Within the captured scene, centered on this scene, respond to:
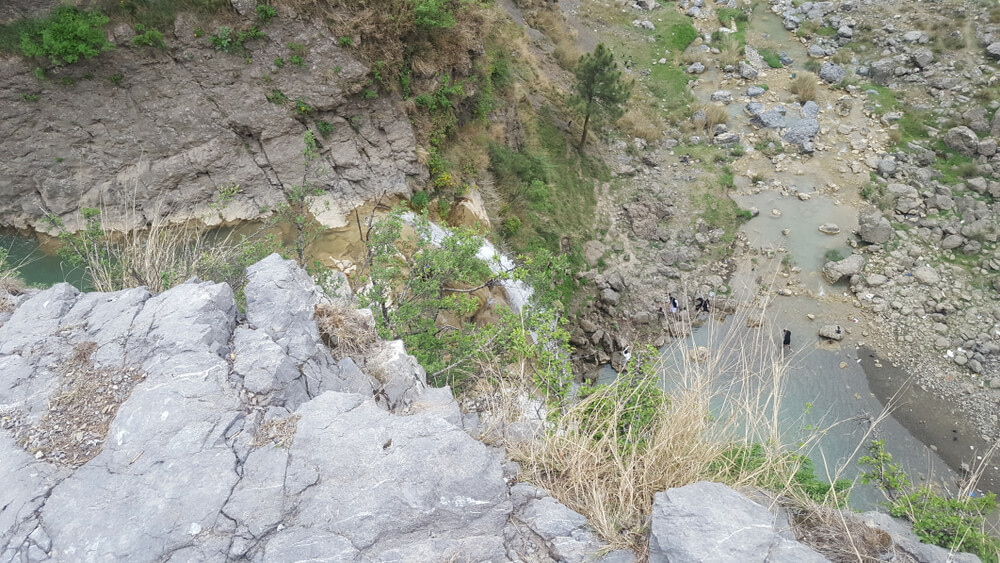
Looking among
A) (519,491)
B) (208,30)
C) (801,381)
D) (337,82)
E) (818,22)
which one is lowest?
(801,381)

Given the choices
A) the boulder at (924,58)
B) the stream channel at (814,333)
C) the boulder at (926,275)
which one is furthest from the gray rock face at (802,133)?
the boulder at (926,275)

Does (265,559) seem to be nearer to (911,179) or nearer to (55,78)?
(55,78)

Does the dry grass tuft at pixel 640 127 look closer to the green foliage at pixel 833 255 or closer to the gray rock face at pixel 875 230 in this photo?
the green foliage at pixel 833 255

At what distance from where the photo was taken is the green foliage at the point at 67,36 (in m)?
12.0

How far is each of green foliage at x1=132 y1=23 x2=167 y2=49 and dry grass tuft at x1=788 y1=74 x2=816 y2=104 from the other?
82.4ft

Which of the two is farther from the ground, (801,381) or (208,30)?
(208,30)

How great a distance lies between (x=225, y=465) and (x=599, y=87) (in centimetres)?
1870

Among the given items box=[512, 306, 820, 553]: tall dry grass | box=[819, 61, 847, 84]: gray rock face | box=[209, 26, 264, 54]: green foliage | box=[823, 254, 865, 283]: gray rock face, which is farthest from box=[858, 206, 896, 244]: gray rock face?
box=[209, 26, 264, 54]: green foliage

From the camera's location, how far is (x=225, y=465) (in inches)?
175

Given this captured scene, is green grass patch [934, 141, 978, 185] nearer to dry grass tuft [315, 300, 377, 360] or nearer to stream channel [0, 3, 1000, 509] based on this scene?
stream channel [0, 3, 1000, 509]

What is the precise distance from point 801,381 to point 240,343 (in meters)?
15.2

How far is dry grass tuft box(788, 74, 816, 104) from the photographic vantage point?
24.0 metres

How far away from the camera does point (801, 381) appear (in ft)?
50.0

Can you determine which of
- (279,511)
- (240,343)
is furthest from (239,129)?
(279,511)
